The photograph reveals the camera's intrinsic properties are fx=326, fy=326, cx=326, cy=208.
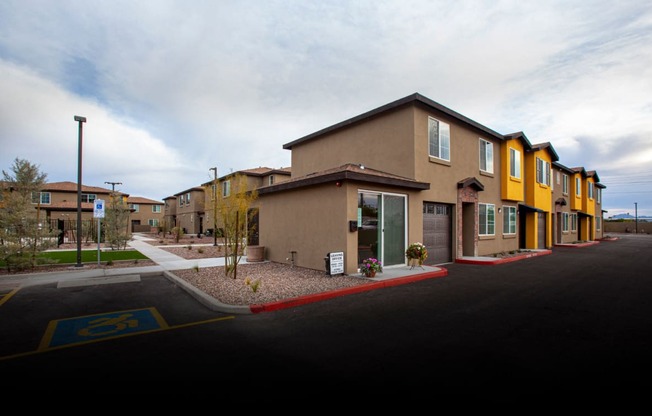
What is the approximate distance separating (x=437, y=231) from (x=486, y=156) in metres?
5.85

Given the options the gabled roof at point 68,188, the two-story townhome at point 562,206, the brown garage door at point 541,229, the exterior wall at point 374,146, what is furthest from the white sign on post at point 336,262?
the gabled roof at point 68,188

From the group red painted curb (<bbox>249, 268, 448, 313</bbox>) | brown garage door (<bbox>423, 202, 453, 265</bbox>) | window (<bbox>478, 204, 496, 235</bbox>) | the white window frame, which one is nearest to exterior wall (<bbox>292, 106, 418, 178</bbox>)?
brown garage door (<bbox>423, 202, 453, 265</bbox>)

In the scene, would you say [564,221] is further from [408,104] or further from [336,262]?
[336,262]

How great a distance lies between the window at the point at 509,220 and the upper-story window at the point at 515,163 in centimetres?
195

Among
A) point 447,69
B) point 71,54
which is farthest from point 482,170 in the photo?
point 71,54

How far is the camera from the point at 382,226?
11398 millimetres

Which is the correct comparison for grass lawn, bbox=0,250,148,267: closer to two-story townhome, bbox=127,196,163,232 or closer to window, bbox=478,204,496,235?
window, bbox=478,204,496,235

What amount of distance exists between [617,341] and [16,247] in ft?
53.7

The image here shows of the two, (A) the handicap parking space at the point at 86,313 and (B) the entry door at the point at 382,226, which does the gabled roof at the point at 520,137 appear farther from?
(A) the handicap parking space at the point at 86,313

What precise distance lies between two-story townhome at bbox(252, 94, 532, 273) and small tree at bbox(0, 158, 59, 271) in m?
8.05

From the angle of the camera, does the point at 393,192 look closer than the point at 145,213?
Yes

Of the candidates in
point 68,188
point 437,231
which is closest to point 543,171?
point 437,231

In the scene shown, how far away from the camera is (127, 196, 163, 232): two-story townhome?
5359 cm

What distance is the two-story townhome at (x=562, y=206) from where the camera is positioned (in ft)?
84.0
